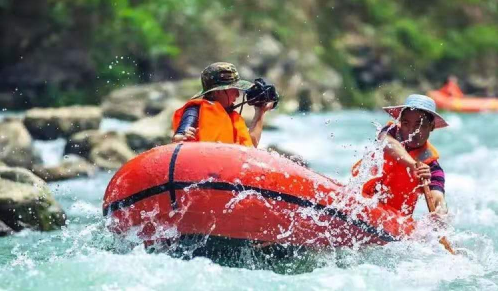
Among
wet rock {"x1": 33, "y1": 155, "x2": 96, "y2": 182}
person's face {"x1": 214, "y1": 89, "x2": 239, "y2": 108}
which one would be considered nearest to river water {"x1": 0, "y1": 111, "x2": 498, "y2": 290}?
person's face {"x1": 214, "y1": 89, "x2": 239, "y2": 108}

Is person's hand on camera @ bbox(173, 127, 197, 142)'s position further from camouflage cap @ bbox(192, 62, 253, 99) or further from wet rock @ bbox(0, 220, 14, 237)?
wet rock @ bbox(0, 220, 14, 237)

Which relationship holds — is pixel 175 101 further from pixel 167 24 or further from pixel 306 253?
pixel 306 253

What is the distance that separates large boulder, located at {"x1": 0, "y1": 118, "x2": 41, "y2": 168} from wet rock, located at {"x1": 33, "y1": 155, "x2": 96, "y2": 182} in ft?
0.73

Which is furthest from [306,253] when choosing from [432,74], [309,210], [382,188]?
[432,74]

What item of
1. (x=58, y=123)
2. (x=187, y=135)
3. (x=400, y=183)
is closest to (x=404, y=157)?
(x=400, y=183)

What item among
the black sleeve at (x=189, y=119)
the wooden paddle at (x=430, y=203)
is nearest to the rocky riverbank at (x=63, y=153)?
the black sleeve at (x=189, y=119)

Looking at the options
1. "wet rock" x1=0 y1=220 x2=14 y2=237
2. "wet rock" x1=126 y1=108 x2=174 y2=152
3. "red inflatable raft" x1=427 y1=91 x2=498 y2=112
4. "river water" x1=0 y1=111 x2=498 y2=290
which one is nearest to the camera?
"river water" x1=0 y1=111 x2=498 y2=290

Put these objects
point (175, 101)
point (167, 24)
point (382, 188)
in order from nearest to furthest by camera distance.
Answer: point (382, 188), point (175, 101), point (167, 24)

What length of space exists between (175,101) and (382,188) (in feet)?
35.9

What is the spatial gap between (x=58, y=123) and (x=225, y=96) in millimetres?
7109

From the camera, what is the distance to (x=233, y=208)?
4887 millimetres

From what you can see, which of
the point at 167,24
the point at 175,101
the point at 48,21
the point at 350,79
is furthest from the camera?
the point at 350,79

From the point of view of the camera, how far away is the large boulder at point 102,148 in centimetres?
1038

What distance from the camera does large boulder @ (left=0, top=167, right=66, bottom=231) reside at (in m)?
6.51
